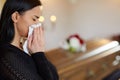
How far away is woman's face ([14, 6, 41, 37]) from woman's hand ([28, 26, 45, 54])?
0.06 meters

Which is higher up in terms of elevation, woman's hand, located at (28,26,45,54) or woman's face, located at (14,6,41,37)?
woman's face, located at (14,6,41,37)

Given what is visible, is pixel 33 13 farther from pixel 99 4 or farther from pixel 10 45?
pixel 99 4

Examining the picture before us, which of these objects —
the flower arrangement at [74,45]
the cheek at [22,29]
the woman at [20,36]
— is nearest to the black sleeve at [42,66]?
the woman at [20,36]

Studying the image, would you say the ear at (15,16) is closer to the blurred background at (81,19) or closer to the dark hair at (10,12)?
the dark hair at (10,12)

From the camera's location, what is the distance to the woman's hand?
127 cm

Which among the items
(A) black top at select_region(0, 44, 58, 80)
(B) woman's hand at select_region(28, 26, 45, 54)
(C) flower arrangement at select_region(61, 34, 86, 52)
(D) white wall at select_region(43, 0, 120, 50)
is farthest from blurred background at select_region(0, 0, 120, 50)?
(A) black top at select_region(0, 44, 58, 80)

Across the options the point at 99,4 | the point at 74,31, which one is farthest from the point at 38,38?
the point at 99,4

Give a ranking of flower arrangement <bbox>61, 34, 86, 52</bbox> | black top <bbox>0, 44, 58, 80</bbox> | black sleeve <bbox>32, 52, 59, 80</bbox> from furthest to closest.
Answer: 1. flower arrangement <bbox>61, 34, 86, 52</bbox>
2. black sleeve <bbox>32, 52, 59, 80</bbox>
3. black top <bbox>0, 44, 58, 80</bbox>

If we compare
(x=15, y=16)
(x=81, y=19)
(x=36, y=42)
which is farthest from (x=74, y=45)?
(x=15, y=16)

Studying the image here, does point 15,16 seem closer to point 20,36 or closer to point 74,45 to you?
point 20,36

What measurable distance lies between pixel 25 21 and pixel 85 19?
1.67 meters

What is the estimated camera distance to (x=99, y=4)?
2.83 metres

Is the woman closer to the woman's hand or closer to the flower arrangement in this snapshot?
the woman's hand

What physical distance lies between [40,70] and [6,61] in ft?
0.59
